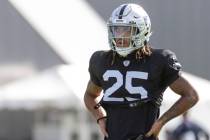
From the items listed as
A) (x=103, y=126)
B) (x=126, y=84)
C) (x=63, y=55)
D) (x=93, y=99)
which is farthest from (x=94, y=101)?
(x=63, y=55)

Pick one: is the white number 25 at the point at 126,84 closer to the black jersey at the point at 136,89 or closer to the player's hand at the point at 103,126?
the black jersey at the point at 136,89

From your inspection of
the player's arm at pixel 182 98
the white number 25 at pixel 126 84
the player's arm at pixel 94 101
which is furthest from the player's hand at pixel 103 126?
the player's arm at pixel 182 98

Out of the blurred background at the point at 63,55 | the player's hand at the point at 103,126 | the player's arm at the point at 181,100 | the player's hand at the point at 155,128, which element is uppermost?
the player's arm at the point at 181,100

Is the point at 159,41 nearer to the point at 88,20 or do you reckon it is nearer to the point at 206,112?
the point at 88,20

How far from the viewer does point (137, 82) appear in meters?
4.18

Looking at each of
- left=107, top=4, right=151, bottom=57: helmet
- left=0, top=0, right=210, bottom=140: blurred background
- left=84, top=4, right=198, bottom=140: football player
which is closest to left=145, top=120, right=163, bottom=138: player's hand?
left=84, top=4, right=198, bottom=140: football player

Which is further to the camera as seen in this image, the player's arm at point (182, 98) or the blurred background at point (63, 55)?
the blurred background at point (63, 55)

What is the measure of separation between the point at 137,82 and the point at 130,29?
0.81ft

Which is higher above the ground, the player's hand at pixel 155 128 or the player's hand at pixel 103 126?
the player's hand at pixel 155 128

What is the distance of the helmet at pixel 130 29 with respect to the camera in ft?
13.6

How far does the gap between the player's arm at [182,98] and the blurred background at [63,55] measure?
529 centimetres

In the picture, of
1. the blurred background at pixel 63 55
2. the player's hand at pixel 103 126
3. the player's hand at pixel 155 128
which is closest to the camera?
the player's hand at pixel 155 128

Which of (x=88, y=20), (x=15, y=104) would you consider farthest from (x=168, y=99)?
(x=88, y=20)

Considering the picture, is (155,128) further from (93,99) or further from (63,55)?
(63,55)
